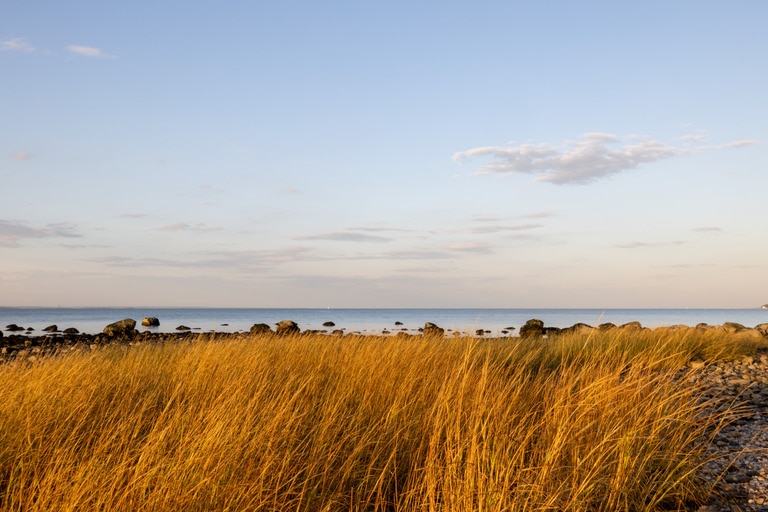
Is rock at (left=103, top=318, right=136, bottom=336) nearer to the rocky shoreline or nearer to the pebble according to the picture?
the rocky shoreline

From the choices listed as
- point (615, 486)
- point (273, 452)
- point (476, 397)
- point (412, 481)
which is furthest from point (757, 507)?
point (273, 452)

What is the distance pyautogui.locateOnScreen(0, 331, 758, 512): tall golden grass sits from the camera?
3.44 m

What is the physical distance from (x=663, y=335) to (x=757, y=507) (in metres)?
7.26

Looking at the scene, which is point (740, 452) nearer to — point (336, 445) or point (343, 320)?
point (336, 445)

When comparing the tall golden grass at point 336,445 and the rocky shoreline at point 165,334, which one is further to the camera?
the rocky shoreline at point 165,334

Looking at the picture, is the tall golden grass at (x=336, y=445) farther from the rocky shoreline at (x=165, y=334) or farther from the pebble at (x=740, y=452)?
the rocky shoreline at (x=165, y=334)

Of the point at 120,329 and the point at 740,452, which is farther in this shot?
the point at 120,329

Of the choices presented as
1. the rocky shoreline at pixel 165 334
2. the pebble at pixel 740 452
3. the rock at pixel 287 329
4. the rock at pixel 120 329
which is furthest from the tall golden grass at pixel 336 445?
the rock at pixel 120 329

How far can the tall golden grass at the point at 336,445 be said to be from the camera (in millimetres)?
3436

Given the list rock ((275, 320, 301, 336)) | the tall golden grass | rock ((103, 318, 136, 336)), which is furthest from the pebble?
rock ((103, 318, 136, 336))

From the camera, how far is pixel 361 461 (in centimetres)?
438

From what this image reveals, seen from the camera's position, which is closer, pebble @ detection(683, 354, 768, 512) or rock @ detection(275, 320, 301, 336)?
pebble @ detection(683, 354, 768, 512)

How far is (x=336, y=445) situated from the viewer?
4.29m

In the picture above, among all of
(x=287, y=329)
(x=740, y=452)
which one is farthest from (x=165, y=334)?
(x=740, y=452)
